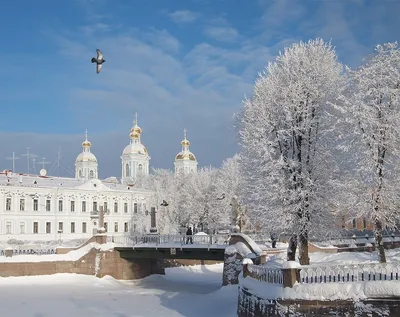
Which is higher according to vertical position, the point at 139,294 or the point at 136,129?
the point at 136,129

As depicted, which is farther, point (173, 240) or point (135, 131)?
point (135, 131)

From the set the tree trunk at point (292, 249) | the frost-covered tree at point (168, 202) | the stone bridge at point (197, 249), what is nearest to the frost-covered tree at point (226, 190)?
the frost-covered tree at point (168, 202)

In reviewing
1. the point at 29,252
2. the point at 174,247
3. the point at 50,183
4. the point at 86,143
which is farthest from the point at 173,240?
the point at 86,143

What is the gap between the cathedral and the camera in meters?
63.2

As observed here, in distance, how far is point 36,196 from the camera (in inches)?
2584

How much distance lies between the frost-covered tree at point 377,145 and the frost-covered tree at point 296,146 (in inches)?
103

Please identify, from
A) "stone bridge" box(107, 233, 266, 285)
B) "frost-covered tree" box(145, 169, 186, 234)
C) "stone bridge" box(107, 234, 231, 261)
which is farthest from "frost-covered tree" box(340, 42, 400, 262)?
"frost-covered tree" box(145, 169, 186, 234)

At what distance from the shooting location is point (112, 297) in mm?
32469

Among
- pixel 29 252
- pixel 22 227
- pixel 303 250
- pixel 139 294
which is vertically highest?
pixel 22 227

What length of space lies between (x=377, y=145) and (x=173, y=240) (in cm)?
2154

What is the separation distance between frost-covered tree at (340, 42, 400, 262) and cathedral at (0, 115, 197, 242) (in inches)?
1533

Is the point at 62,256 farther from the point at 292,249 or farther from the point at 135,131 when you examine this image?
the point at 135,131

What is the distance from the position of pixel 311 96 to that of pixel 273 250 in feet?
53.1

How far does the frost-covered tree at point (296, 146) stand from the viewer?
25.7m
